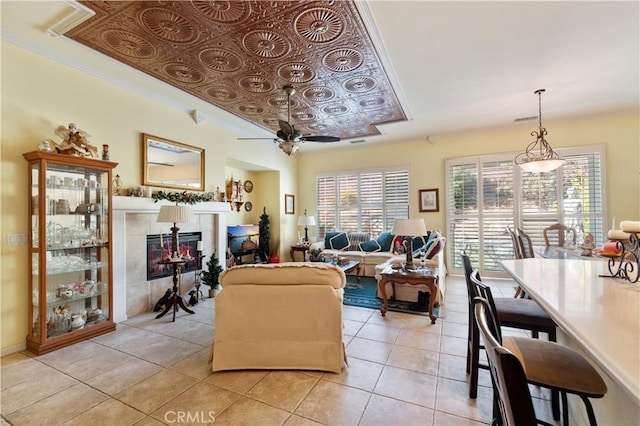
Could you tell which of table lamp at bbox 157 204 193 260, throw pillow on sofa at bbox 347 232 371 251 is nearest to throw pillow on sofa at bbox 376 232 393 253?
throw pillow on sofa at bbox 347 232 371 251

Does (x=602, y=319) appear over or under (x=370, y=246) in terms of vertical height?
over

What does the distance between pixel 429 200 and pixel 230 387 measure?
549cm

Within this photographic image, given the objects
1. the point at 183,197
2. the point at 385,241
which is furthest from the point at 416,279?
the point at 183,197

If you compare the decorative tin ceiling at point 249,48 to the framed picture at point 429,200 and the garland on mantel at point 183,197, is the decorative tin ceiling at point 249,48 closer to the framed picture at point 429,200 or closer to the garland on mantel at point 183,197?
the garland on mantel at point 183,197

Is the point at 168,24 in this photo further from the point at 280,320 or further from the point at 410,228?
the point at 410,228

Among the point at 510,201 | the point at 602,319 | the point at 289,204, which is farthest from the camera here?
the point at 289,204

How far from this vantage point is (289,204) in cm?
746

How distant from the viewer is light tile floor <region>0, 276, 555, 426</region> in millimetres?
1908

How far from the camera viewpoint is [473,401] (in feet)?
6.63

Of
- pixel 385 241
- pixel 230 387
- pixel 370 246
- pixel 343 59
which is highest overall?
pixel 343 59

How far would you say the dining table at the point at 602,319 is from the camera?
2.65 ft

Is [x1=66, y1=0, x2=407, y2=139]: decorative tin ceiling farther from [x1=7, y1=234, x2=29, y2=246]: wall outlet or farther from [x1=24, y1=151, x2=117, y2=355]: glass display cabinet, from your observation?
[x1=7, y1=234, x2=29, y2=246]: wall outlet

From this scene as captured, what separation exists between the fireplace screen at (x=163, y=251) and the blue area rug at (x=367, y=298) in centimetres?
259

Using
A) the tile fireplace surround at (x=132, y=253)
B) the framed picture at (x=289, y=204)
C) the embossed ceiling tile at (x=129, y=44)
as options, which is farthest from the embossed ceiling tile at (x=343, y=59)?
the framed picture at (x=289, y=204)
